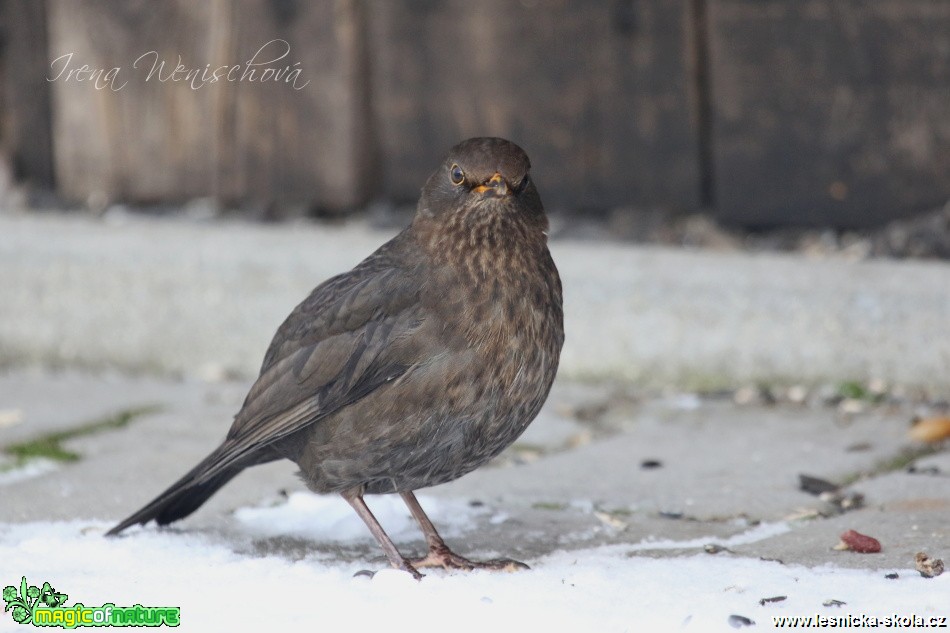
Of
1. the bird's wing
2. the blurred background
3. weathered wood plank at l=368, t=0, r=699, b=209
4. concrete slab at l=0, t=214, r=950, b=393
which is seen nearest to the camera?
the bird's wing

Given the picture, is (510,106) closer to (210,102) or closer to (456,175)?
(210,102)

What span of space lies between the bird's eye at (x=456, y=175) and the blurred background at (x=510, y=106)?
216 cm

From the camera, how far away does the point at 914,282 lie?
16.2ft

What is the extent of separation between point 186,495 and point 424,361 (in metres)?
0.75

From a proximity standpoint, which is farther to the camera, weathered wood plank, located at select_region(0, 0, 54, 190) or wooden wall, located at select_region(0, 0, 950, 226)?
weathered wood plank, located at select_region(0, 0, 54, 190)

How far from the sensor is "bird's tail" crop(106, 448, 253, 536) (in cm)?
365

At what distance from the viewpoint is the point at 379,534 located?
11.7 ft

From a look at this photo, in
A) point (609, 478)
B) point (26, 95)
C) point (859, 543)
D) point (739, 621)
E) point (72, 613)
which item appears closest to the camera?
point (739, 621)

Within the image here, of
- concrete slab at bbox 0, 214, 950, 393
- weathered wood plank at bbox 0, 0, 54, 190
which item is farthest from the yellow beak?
weathered wood plank at bbox 0, 0, 54, 190

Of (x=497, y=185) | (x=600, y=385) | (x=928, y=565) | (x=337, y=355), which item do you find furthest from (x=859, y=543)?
(x=600, y=385)

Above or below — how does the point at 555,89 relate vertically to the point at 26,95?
below

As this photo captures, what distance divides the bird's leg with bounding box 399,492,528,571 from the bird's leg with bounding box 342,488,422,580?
48 millimetres

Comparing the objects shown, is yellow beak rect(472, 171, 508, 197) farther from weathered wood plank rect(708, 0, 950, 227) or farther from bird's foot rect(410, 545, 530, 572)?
weathered wood plank rect(708, 0, 950, 227)

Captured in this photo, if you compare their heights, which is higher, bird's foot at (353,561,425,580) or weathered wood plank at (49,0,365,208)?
weathered wood plank at (49,0,365,208)
